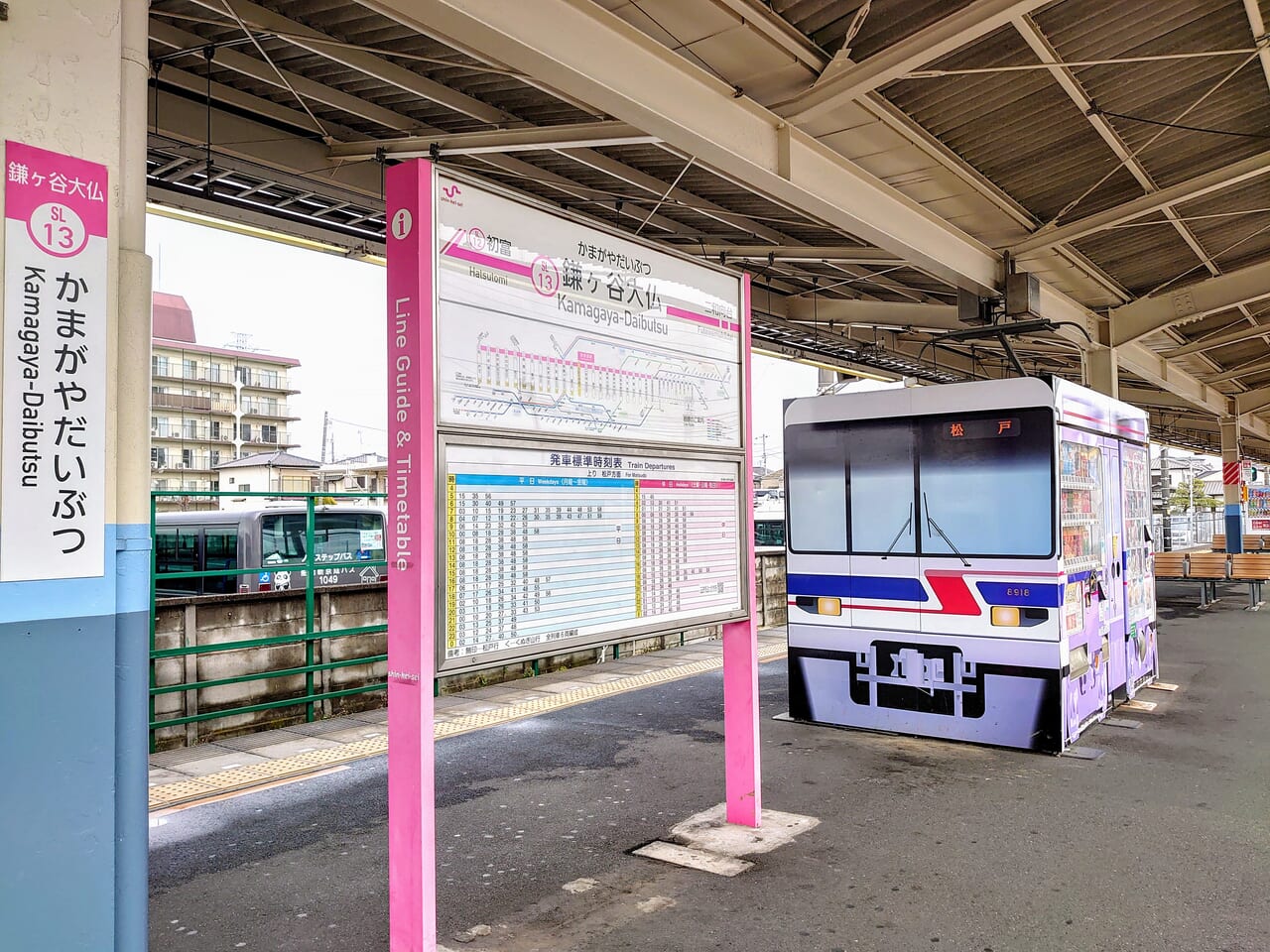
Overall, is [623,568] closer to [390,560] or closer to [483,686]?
[390,560]

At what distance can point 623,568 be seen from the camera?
4.29m

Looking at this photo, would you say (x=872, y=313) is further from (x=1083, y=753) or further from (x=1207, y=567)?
(x=1207, y=567)

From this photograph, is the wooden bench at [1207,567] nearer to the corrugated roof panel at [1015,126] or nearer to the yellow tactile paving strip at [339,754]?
the corrugated roof panel at [1015,126]

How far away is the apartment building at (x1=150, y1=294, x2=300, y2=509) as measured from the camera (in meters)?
68.0

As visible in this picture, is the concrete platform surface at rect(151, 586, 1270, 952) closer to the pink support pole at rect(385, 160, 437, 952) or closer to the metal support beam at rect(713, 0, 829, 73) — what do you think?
the pink support pole at rect(385, 160, 437, 952)

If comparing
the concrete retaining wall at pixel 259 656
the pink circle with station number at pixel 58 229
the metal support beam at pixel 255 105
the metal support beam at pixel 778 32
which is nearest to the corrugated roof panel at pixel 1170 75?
the metal support beam at pixel 778 32

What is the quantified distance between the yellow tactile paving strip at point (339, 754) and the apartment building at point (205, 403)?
6331 cm

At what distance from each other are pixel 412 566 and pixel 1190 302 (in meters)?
11.1

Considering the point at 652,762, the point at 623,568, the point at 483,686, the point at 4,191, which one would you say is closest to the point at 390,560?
the point at 623,568

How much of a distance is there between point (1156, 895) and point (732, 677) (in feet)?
6.93

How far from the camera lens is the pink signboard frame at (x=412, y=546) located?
3.35 m

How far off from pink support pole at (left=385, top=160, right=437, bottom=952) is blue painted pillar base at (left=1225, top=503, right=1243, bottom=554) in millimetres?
22457

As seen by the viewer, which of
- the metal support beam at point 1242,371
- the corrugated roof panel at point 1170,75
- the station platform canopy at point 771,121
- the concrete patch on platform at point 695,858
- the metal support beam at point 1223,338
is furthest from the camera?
the metal support beam at point 1242,371

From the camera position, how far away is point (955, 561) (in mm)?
6691
